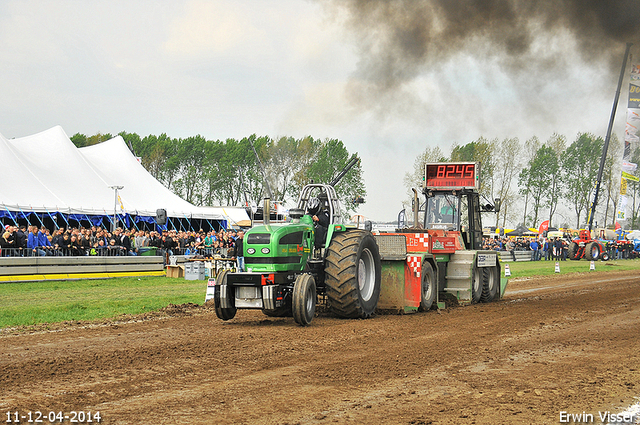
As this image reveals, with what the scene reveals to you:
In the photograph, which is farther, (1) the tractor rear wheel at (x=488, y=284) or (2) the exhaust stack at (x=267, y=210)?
(1) the tractor rear wheel at (x=488, y=284)

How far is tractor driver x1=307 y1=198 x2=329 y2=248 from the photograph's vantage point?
10.7 meters

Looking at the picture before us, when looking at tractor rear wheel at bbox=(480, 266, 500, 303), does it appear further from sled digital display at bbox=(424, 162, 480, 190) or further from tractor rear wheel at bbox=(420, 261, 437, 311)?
tractor rear wheel at bbox=(420, 261, 437, 311)

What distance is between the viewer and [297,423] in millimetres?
4613

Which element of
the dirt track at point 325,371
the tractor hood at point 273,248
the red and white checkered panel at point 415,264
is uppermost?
the tractor hood at point 273,248

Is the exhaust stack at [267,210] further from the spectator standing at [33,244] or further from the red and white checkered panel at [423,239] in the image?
the spectator standing at [33,244]

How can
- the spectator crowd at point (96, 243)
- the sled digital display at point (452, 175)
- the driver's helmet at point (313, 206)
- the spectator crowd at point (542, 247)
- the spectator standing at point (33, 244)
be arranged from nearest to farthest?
the driver's helmet at point (313, 206), the sled digital display at point (452, 175), the spectator crowd at point (96, 243), the spectator standing at point (33, 244), the spectator crowd at point (542, 247)

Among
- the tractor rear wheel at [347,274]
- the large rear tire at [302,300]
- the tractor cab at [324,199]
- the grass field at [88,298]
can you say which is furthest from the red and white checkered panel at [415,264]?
the grass field at [88,298]

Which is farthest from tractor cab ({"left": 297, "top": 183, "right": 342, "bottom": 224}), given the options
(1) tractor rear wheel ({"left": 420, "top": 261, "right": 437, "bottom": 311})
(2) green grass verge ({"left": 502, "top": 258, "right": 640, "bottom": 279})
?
(2) green grass verge ({"left": 502, "top": 258, "right": 640, "bottom": 279})

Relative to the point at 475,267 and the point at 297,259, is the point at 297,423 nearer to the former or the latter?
the point at 297,259

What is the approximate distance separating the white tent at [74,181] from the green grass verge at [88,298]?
7.50 metres

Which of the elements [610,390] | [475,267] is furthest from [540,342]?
[475,267]

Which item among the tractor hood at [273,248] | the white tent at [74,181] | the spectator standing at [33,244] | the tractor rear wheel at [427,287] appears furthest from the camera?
the white tent at [74,181]

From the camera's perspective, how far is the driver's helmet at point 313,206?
10.9 m

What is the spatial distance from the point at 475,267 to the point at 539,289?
19.2 feet
